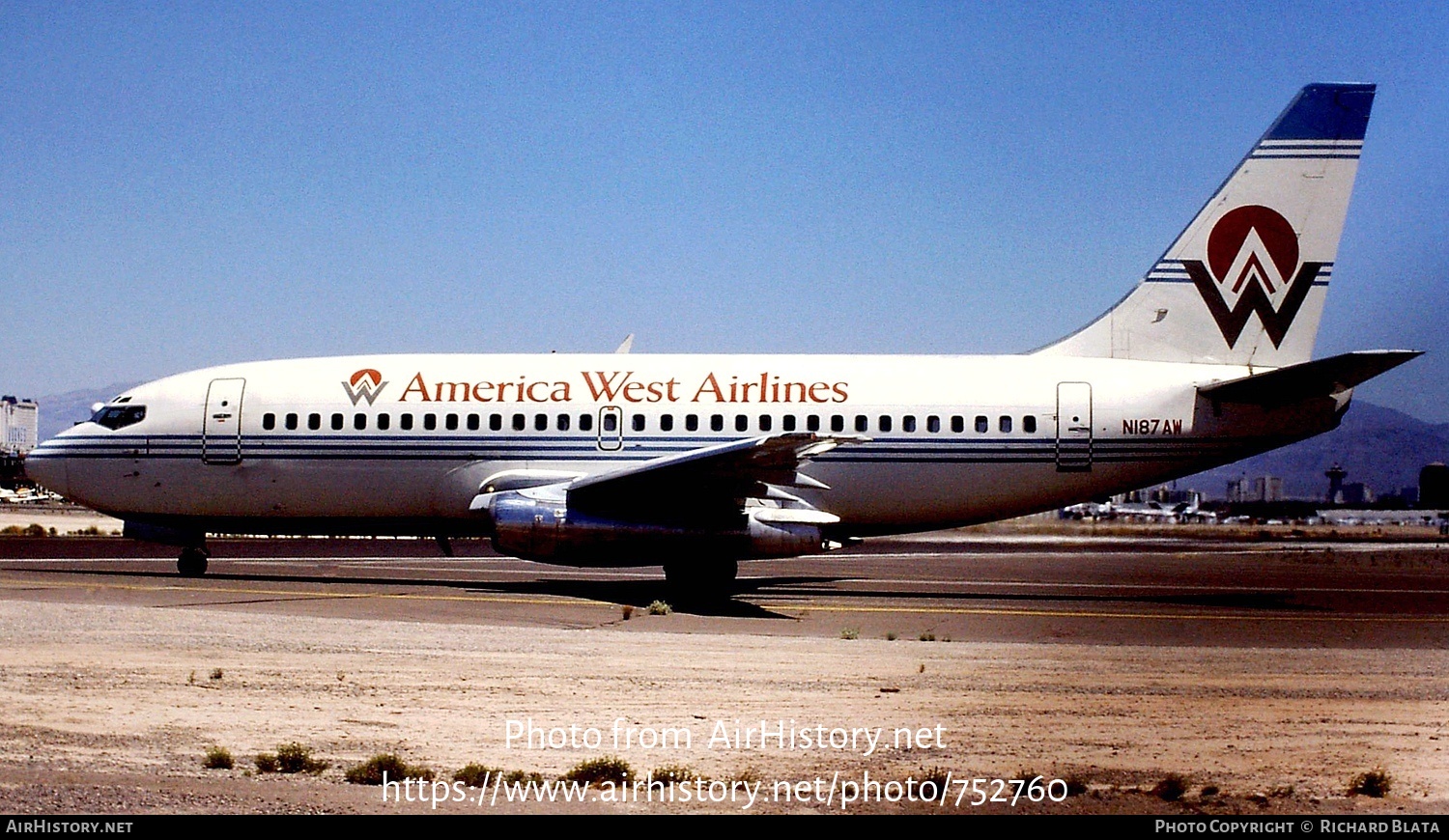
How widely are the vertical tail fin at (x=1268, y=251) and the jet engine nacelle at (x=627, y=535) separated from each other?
24.3 ft

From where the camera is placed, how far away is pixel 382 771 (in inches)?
296

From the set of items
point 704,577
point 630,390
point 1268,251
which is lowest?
point 704,577

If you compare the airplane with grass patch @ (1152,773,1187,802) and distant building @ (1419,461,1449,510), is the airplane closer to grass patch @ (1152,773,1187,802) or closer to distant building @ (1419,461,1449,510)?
grass patch @ (1152,773,1187,802)

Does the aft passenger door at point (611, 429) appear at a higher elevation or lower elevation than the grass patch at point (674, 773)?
higher

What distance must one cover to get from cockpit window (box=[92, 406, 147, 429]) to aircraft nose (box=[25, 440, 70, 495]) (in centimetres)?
92

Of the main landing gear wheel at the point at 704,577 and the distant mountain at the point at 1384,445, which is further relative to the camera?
the distant mountain at the point at 1384,445

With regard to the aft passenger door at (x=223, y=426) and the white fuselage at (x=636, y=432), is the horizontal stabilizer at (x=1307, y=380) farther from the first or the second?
the aft passenger door at (x=223, y=426)

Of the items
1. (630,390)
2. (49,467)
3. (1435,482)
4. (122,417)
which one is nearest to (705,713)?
(630,390)

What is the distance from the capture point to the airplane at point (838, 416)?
72.3 ft

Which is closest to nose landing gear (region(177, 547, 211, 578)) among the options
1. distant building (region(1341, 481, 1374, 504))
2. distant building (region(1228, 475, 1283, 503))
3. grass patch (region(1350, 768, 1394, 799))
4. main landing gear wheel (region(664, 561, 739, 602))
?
main landing gear wheel (region(664, 561, 739, 602))

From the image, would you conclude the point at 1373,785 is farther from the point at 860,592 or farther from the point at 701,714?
the point at 860,592

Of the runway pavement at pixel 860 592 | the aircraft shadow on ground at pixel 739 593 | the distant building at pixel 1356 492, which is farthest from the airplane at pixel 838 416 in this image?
the distant building at pixel 1356 492

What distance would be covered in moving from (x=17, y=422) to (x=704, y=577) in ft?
481

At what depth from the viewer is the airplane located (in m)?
22.0
